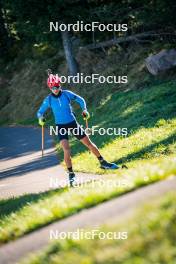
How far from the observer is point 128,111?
22797 millimetres

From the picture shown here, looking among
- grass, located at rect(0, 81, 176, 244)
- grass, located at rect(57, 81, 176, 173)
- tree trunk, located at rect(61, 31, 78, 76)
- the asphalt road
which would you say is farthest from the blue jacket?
tree trunk, located at rect(61, 31, 78, 76)

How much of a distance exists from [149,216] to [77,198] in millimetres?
2563

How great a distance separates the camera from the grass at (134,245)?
191 inches

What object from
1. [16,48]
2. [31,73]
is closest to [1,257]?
[31,73]

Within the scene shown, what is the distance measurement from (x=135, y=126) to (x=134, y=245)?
47.3ft

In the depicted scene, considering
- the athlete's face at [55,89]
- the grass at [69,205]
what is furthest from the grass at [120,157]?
the athlete's face at [55,89]

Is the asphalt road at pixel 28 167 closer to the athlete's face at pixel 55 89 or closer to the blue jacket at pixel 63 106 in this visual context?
the blue jacket at pixel 63 106

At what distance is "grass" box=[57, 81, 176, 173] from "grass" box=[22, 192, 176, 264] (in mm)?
7192

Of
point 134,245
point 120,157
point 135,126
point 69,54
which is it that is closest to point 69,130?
point 120,157

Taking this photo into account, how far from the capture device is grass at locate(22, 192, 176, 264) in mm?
4844

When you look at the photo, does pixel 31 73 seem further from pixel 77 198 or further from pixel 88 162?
pixel 77 198

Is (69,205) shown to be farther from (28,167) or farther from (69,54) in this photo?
(69,54)

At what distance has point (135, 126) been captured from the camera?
1933 centimetres

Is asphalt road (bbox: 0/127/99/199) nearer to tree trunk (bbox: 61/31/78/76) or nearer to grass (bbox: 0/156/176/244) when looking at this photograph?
grass (bbox: 0/156/176/244)
